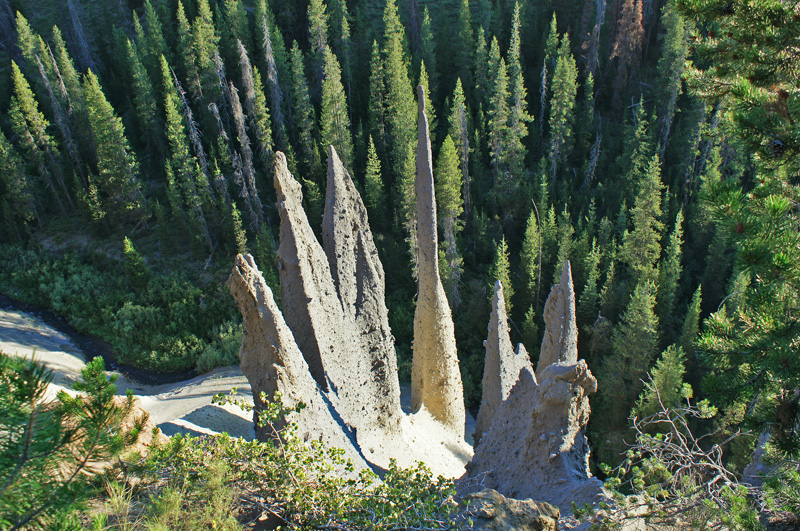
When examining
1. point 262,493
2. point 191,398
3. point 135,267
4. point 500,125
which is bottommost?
point 191,398

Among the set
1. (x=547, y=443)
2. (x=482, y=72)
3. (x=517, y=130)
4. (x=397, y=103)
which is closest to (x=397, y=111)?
(x=397, y=103)

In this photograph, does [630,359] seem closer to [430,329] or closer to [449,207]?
[449,207]

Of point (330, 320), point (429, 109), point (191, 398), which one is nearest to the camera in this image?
point (330, 320)

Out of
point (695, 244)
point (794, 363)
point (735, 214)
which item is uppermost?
point (735, 214)

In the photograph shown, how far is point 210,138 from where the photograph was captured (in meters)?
37.5

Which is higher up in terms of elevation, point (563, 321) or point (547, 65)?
point (547, 65)

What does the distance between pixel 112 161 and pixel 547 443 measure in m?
33.2

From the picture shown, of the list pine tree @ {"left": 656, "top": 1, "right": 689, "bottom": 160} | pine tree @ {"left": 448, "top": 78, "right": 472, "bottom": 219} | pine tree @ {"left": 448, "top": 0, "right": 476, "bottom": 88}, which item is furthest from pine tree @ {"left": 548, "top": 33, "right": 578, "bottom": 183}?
pine tree @ {"left": 448, "top": 0, "right": 476, "bottom": 88}

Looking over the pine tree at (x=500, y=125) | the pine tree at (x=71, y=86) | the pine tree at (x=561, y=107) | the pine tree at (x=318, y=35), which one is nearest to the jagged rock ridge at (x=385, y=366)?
the pine tree at (x=500, y=125)

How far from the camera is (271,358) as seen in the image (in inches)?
379

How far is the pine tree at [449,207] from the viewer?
26.4m

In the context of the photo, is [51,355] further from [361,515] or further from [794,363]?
[794,363]

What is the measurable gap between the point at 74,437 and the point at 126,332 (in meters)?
28.3

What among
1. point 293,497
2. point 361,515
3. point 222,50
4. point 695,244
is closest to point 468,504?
point 361,515
